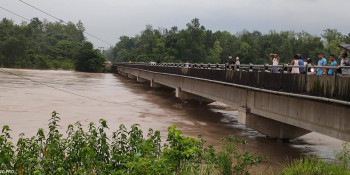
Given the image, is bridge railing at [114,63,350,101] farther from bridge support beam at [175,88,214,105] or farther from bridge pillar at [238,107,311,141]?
bridge support beam at [175,88,214,105]

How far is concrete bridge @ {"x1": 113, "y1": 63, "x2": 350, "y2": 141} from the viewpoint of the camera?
11.1 m

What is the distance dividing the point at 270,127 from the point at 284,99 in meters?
3.22

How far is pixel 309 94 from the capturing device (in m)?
12.4

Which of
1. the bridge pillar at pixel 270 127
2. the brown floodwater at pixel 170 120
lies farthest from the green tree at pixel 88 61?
the bridge pillar at pixel 270 127

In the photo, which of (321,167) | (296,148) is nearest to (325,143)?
(296,148)

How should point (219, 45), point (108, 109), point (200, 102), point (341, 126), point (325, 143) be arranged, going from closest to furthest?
point (341, 126) → point (325, 143) → point (108, 109) → point (200, 102) → point (219, 45)

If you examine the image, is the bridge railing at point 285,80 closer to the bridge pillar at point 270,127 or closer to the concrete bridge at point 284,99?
the concrete bridge at point 284,99

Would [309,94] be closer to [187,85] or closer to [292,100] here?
[292,100]

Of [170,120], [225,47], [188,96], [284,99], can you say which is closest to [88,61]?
[225,47]

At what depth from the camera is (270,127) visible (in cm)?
1712

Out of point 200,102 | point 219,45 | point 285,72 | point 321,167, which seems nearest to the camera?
point 321,167

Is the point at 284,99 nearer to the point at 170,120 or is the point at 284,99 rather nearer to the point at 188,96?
the point at 170,120

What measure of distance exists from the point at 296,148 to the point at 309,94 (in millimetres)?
4260

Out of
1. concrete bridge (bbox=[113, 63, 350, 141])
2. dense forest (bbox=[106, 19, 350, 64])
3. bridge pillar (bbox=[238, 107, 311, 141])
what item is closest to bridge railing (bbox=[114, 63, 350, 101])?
concrete bridge (bbox=[113, 63, 350, 141])
